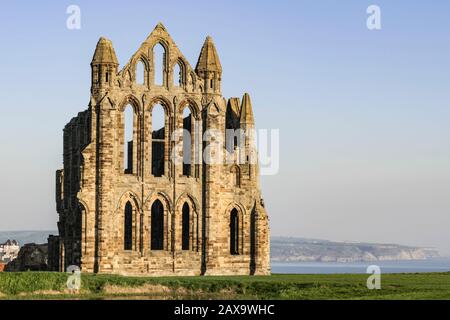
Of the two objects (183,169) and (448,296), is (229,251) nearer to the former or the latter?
(183,169)

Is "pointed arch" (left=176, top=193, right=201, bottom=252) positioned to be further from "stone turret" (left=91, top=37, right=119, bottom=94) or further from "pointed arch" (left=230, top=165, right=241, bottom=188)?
"stone turret" (left=91, top=37, right=119, bottom=94)

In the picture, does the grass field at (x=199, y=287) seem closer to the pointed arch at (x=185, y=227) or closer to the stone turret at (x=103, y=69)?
the pointed arch at (x=185, y=227)

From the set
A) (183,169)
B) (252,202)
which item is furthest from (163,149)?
(252,202)

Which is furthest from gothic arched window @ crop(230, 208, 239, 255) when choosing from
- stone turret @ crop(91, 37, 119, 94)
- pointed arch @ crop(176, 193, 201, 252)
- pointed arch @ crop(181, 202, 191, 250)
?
stone turret @ crop(91, 37, 119, 94)

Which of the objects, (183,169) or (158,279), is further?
(183,169)

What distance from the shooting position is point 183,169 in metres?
71.8

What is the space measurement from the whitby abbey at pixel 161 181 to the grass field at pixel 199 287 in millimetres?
8548

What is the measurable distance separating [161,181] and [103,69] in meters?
8.17

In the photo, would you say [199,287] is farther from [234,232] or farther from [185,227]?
[234,232]

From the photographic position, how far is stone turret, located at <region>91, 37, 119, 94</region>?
221ft

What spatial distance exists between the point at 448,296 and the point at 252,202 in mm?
29247

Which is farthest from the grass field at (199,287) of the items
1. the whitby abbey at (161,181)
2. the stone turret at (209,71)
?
the stone turret at (209,71)

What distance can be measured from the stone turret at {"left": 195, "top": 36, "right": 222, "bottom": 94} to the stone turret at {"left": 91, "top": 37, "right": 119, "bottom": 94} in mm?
6170

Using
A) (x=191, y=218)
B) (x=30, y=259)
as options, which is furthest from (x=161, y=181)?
(x=30, y=259)
